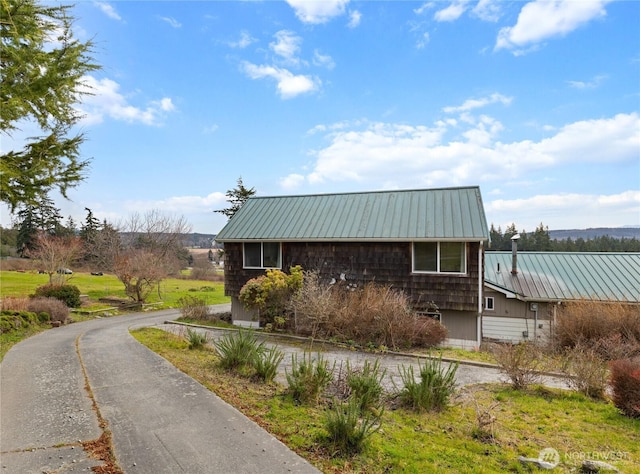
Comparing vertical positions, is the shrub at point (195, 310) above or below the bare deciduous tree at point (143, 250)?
below

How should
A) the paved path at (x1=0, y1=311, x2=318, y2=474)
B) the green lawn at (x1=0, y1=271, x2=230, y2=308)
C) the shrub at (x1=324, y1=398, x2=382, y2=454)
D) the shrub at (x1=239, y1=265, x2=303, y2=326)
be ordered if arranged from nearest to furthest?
the paved path at (x1=0, y1=311, x2=318, y2=474) → the shrub at (x1=324, y1=398, x2=382, y2=454) → the shrub at (x1=239, y1=265, x2=303, y2=326) → the green lawn at (x1=0, y1=271, x2=230, y2=308)

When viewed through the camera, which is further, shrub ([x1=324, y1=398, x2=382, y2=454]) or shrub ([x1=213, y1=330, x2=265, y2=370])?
shrub ([x1=213, y1=330, x2=265, y2=370])

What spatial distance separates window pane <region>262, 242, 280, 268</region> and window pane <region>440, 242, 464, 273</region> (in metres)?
6.76

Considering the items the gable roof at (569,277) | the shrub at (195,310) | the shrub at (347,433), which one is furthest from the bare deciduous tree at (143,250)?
the shrub at (347,433)

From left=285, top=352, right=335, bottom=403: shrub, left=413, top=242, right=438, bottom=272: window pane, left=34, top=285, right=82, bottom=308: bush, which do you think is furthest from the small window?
left=34, top=285, right=82, bottom=308: bush

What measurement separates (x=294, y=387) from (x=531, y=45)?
Result: 538 inches

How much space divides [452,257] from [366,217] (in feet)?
12.4

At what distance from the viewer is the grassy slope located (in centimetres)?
409

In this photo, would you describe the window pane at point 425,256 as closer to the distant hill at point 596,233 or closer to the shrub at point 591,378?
the shrub at point 591,378

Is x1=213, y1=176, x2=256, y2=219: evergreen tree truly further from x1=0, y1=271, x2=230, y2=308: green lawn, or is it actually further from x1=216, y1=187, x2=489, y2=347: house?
x1=216, y1=187, x2=489, y2=347: house

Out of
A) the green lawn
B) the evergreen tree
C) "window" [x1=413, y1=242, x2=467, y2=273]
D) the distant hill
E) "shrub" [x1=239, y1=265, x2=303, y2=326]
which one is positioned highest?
the evergreen tree

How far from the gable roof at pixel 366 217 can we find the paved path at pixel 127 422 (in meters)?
7.89

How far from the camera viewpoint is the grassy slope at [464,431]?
409 cm

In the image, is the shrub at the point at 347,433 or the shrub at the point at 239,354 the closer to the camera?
the shrub at the point at 347,433
